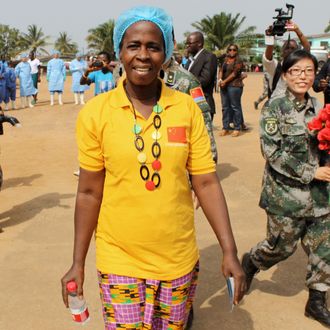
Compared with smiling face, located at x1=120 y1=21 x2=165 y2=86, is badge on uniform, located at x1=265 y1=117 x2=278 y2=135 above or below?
below

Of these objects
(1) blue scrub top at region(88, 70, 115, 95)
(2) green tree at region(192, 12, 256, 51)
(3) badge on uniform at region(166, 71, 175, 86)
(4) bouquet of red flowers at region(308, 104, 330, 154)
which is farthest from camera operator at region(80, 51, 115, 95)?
(2) green tree at region(192, 12, 256, 51)

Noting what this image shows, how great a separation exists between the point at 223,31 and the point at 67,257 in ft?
154

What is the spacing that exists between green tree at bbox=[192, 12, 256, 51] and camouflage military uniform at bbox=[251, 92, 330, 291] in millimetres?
47283

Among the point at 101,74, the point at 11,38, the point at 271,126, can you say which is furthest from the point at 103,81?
the point at 11,38

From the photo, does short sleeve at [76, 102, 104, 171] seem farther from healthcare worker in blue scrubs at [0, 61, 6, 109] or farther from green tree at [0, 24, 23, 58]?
green tree at [0, 24, 23, 58]

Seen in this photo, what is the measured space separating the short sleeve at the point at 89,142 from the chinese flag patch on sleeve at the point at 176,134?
0.94 feet

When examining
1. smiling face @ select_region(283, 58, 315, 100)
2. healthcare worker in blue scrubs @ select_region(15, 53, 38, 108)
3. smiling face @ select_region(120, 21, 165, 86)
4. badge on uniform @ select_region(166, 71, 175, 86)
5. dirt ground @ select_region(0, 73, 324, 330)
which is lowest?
dirt ground @ select_region(0, 73, 324, 330)

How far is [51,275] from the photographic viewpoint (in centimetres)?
408

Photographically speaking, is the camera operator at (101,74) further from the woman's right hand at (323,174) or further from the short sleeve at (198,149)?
the short sleeve at (198,149)

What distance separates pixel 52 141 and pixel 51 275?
265 inches

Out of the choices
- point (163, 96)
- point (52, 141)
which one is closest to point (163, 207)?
point (163, 96)

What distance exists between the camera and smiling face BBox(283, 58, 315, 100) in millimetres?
3187

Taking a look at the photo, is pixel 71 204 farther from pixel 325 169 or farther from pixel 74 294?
pixel 74 294

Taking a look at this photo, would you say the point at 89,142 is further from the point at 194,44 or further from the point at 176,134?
the point at 194,44
